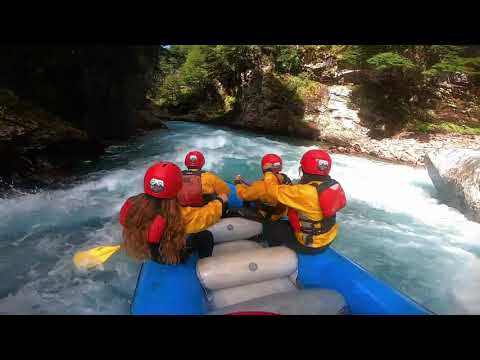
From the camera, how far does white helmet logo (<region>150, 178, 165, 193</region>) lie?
74.1 inches

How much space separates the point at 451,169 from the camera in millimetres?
5621

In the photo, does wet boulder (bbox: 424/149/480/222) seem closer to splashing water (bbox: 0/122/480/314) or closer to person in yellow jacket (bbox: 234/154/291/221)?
splashing water (bbox: 0/122/480/314)

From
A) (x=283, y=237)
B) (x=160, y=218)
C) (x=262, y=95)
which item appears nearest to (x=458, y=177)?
(x=283, y=237)

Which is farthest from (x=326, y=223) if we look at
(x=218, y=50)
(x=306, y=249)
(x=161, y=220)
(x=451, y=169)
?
(x=218, y=50)

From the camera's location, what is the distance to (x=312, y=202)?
226 centimetres

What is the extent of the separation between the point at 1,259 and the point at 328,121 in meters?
11.0

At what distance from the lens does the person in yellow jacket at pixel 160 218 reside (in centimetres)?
191

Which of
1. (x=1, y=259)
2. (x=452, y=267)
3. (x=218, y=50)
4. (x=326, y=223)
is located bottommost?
(x=1, y=259)

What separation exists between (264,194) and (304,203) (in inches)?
19.3

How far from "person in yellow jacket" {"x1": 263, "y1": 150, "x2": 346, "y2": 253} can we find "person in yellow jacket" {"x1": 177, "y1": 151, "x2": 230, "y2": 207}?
77 centimetres

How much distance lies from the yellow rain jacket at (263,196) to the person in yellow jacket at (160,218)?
0.62m

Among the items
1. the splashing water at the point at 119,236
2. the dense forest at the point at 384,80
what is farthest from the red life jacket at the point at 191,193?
the dense forest at the point at 384,80

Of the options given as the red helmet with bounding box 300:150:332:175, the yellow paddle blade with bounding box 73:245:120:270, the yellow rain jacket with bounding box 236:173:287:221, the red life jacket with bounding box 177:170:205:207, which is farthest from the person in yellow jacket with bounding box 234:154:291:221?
the yellow paddle blade with bounding box 73:245:120:270

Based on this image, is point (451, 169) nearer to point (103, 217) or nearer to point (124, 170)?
point (103, 217)
